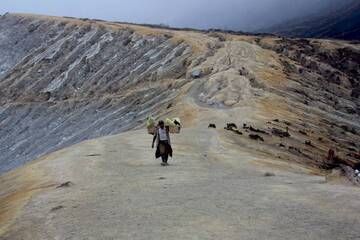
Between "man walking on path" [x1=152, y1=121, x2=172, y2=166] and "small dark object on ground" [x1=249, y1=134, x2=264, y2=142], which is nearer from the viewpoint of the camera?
"man walking on path" [x1=152, y1=121, x2=172, y2=166]

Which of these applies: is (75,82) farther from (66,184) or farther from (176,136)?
(66,184)

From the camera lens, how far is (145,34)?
91938 millimetres

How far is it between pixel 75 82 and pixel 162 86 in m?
19.5

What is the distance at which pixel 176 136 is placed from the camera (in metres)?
36.7

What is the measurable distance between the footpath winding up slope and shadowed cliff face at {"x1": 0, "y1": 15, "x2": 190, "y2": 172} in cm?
26

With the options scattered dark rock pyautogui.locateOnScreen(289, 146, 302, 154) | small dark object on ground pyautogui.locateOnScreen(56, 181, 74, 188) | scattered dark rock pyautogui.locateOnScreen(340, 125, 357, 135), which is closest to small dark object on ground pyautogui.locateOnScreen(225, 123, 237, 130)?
scattered dark rock pyautogui.locateOnScreen(289, 146, 302, 154)

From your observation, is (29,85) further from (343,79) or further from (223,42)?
(343,79)

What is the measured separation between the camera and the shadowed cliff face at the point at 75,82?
214 ft

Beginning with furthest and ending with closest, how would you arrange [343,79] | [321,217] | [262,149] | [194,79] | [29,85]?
[29,85], [343,79], [194,79], [262,149], [321,217]

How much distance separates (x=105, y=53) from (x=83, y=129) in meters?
27.7

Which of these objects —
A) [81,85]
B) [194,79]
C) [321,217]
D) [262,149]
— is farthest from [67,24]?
[321,217]

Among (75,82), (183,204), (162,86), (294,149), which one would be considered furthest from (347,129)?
(75,82)

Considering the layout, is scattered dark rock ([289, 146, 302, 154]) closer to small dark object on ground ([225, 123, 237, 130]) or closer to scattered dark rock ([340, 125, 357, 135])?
small dark object on ground ([225, 123, 237, 130])

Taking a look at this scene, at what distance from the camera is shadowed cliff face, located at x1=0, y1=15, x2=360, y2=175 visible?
2019 inches
